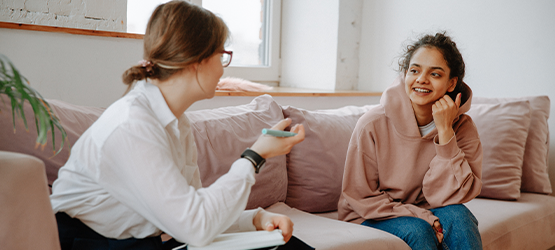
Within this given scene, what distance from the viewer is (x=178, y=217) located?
0.81 m

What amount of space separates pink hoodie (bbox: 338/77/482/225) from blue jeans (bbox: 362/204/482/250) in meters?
0.05

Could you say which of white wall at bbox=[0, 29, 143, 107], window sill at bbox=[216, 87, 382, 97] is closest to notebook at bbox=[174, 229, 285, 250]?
white wall at bbox=[0, 29, 143, 107]

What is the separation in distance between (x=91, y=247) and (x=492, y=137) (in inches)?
72.0

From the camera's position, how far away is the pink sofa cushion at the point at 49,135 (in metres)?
1.10

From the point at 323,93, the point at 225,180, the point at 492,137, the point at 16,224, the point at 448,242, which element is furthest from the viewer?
the point at 323,93

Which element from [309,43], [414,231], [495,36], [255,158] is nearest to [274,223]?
[255,158]

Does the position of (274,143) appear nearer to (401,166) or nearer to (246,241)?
(246,241)

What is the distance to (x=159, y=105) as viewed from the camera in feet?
3.08

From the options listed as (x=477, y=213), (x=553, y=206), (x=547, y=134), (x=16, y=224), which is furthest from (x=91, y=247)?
(x=547, y=134)

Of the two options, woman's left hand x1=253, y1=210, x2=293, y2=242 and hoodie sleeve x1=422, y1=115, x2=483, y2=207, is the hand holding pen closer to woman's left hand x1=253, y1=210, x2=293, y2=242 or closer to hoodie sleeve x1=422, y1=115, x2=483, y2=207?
woman's left hand x1=253, y1=210, x2=293, y2=242

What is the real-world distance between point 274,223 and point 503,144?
1.49m

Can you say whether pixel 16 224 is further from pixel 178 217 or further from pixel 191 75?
pixel 191 75

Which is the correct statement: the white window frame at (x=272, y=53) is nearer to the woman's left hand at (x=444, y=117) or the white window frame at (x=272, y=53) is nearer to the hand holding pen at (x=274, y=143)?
the woman's left hand at (x=444, y=117)

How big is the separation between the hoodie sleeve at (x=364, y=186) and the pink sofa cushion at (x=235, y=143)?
279mm
